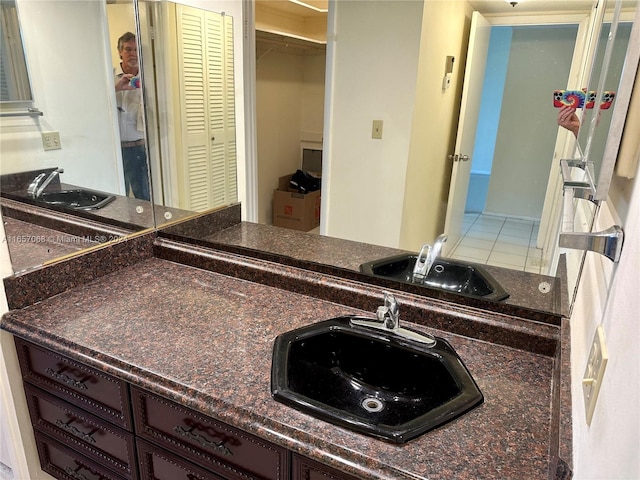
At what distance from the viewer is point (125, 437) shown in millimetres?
1272

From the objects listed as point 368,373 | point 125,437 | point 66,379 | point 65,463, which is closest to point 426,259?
point 368,373

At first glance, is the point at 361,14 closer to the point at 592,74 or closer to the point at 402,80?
the point at 402,80

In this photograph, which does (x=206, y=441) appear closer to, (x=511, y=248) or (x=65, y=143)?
(x=511, y=248)

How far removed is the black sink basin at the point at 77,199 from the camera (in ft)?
5.32

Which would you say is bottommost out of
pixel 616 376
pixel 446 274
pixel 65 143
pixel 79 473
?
pixel 79 473

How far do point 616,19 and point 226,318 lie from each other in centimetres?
121

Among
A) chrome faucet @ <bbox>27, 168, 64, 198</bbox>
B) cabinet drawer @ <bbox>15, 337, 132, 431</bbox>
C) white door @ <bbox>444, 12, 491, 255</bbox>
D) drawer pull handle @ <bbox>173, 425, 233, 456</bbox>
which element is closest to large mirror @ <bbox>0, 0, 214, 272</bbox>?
chrome faucet @ <bbox>27, 168, 64, 198</bbox>

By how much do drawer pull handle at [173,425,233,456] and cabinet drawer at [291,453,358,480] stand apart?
191mm

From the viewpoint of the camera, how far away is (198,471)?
3.77 ft

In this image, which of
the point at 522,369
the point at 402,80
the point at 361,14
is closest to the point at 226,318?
the point at 522,369

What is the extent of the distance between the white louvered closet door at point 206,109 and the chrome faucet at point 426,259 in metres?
0.86

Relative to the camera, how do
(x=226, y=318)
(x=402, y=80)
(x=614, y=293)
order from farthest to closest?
1. (x=402, y=80)
2. (x=226, y=318)
3. (x=614, y=293)

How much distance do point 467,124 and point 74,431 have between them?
5.22 feet

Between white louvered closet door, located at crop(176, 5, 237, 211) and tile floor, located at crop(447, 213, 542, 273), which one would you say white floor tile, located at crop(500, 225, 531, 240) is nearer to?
tile floor, located at crop(447, 213, 542, 273)
